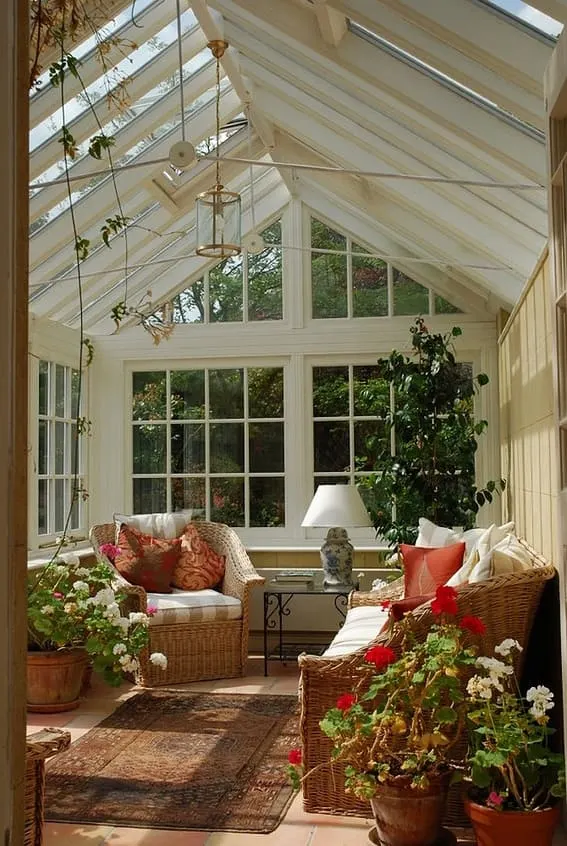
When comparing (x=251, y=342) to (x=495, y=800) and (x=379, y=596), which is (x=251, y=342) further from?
(x=495, y=800)

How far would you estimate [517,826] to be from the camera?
2.80m

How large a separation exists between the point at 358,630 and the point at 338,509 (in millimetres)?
1661

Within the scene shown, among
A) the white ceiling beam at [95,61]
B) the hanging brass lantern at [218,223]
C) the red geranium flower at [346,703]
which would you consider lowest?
the red geranium flower at [346,703]

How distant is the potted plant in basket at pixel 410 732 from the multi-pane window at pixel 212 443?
381 cm

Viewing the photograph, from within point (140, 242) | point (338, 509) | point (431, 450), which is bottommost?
point (338, 509)

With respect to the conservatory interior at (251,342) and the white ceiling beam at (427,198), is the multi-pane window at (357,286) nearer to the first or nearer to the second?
the conservatory interior at (251,342)

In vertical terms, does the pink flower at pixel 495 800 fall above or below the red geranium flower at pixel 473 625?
below

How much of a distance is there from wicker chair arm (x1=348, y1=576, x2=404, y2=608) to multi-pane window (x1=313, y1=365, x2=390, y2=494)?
167 centimetres

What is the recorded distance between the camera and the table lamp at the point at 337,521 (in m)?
5.87

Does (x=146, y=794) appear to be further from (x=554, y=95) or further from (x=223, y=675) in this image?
(x=554, y=95)

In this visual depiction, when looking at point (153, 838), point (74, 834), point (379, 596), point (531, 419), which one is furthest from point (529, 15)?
point (379, 596)

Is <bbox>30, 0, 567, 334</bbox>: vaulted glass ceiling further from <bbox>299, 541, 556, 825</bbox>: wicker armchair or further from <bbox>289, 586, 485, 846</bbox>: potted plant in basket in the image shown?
<bbox>289, 586, 485, 846</bbox>: potted plant in basket

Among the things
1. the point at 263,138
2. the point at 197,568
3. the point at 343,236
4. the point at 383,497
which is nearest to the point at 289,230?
the point at 343,236

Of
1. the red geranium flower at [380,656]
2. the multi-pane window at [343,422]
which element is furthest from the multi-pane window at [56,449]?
the red geranium flower at [380,656]
